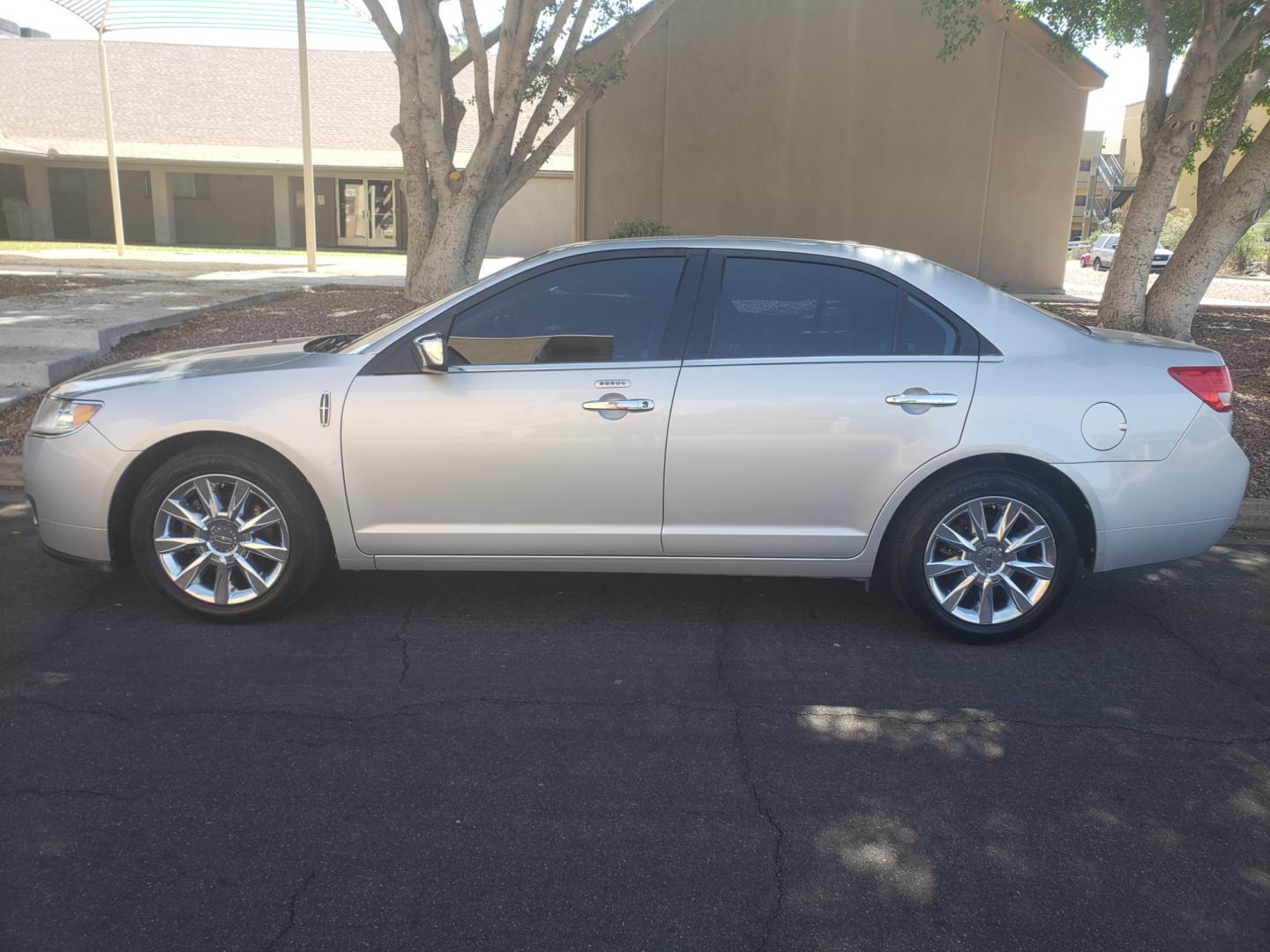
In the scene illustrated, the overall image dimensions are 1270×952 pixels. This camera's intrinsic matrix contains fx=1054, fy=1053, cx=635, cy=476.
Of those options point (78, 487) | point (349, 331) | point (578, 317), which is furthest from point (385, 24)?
point (78, 487)

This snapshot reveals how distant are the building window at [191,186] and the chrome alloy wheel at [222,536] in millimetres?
31891

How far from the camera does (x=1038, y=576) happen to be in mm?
4695

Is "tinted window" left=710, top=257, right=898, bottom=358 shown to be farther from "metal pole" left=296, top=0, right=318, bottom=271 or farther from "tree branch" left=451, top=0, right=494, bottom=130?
"metal pole" left=296, top=0, right=318, bottom=271

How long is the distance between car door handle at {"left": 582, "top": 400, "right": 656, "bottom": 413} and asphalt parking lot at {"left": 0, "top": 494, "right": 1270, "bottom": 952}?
1.05 meters

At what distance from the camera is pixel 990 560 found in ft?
Answer: 15.4

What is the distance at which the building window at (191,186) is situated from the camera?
33.0 meters

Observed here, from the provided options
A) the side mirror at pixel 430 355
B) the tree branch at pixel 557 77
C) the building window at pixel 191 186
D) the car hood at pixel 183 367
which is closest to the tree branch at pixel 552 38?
the tree branch at pixel 557 77

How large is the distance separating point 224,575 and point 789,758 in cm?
265

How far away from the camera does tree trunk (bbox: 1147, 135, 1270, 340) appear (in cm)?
962

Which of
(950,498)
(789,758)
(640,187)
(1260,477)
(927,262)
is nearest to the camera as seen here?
(789,758)

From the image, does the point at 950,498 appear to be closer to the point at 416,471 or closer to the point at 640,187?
the point at 416,471

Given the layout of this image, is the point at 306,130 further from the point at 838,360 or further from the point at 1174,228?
the point at 1174,228

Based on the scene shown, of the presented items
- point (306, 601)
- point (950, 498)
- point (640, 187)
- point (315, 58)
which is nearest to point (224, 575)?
point (306, 601)

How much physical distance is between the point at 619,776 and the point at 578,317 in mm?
2124
